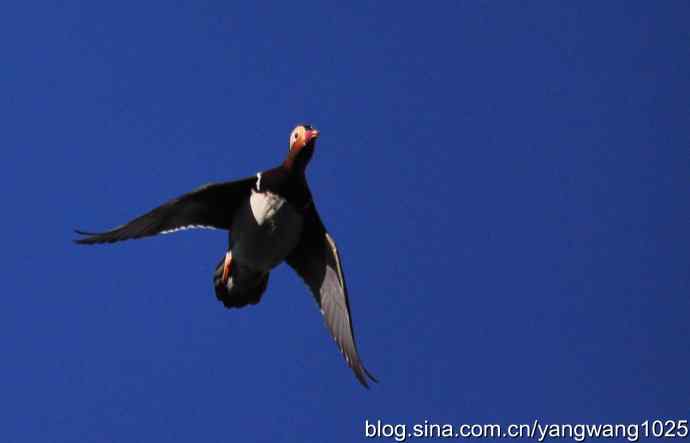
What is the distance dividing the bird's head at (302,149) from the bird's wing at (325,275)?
0.53 m

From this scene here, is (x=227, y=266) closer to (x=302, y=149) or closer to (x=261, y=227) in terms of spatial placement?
(x=261, y=227)

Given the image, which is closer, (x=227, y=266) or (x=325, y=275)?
(x=227, y=266)

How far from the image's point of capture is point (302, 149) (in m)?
11.2

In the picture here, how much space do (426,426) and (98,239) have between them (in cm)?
461

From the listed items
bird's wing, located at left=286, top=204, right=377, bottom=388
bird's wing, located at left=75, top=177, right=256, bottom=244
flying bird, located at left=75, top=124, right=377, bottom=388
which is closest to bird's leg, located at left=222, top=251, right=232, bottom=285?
flying bird, located at left=75, top=124, right=377, bottom=388

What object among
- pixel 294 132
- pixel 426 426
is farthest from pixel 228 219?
pixel 426 426

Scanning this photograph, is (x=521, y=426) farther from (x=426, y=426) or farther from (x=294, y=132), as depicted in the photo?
(x=294, y=132)

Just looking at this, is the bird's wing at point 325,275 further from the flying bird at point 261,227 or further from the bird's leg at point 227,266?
the bird's leg at point 227,266

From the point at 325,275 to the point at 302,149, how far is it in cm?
171

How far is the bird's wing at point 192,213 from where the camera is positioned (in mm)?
10961

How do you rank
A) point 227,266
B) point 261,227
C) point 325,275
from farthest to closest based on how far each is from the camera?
point 325,275 < point 227,266 < point 261,227

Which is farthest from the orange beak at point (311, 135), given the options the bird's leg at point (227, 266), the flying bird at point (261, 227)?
the bird's leg at point (227, 266)

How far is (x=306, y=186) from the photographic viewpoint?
445 inches

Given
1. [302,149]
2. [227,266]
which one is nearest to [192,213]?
[227,266]
